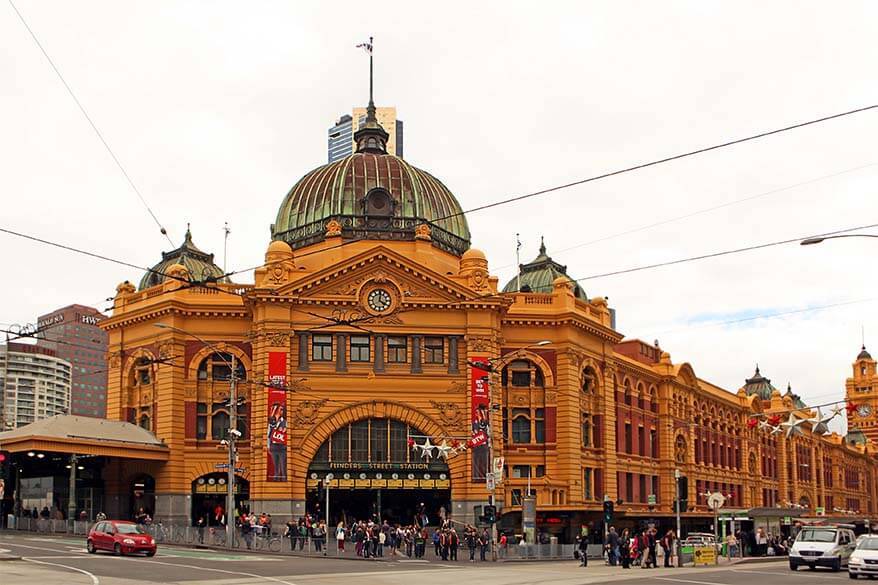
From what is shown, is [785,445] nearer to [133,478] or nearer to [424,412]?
[424,412]

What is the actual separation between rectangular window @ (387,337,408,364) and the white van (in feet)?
90.1

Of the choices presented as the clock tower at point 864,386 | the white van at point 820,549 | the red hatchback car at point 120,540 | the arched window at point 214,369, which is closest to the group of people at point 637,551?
the white van at point 820,549

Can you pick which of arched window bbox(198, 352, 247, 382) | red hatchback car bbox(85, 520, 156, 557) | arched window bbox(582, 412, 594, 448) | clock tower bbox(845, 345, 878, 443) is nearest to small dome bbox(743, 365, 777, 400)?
clock tower bbox(845, 345, 878, 443)

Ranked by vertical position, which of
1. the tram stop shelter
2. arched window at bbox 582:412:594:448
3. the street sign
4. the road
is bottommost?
the street sign

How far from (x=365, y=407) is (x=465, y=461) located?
6.76 metres

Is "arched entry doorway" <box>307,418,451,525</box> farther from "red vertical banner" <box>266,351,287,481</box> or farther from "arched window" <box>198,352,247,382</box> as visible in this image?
"arched window" <box>198,352,247,382</box>

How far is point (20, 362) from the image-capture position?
196 metres

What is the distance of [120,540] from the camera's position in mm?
42469

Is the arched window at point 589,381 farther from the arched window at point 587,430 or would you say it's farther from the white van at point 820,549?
the white van at point 820,549

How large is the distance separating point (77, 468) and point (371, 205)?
2541 centimetres

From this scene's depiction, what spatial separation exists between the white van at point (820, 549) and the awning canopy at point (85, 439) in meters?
37.5

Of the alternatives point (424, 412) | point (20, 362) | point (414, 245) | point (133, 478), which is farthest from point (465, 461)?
point (20, 362)

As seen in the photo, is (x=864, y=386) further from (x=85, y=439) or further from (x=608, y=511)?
(x=85, y=439)

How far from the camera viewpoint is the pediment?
65625mm
